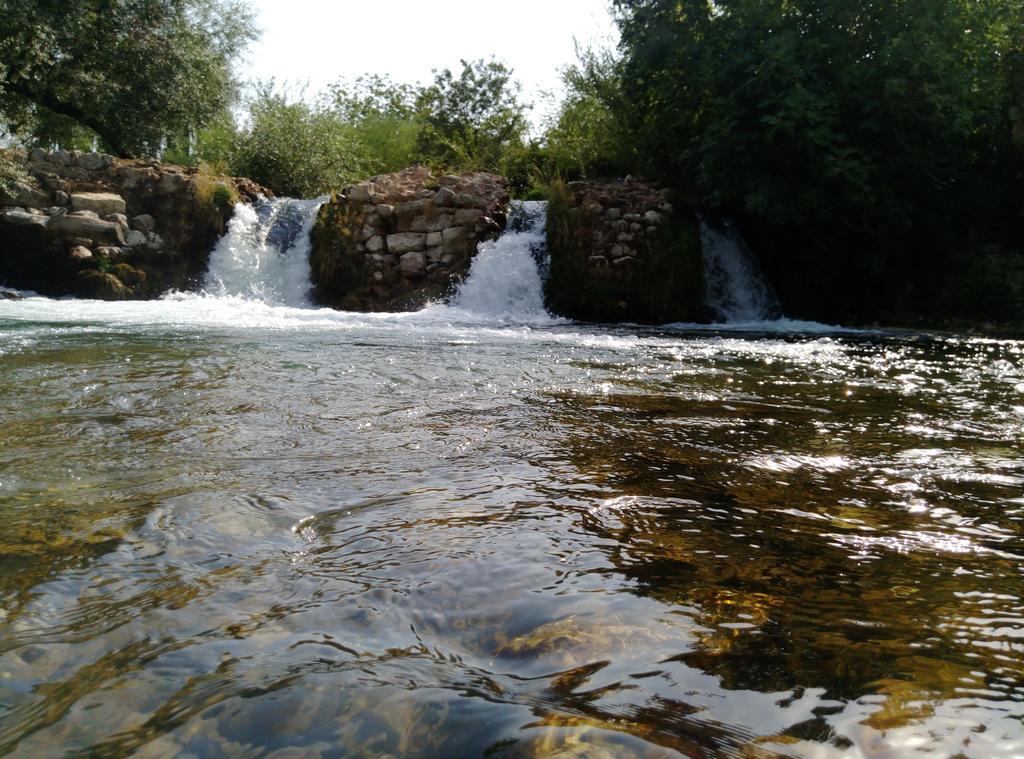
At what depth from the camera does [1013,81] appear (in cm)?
1306

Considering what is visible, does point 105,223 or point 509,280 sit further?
point 105,223

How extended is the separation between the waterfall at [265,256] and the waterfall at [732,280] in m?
7.30

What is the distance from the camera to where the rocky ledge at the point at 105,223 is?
13.2 m

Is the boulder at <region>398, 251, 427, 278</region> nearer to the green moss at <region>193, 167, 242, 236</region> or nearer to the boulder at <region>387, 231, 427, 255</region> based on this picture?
the boulder at <region>387, 231, 427, 255</region>

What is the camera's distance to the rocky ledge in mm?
13195

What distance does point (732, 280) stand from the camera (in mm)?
14000

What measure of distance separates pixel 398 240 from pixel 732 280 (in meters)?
6.12

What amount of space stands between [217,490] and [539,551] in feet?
4.07

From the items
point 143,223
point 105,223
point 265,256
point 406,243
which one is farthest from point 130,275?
point 406,243

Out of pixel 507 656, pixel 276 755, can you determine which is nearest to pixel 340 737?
pixel 276 755

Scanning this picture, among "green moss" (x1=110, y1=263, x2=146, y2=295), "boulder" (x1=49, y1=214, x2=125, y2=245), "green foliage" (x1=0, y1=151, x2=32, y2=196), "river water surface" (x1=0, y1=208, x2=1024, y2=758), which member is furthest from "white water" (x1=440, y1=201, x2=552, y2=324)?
"river water surface" (x1=0, y1=208, x2=1024, y2=758)

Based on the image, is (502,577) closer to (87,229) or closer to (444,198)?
(444,198)

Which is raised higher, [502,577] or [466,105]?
[466,105]

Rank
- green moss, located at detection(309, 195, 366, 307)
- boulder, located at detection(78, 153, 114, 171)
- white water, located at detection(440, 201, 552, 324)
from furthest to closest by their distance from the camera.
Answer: boulder, located at detection(78, 153, 114, 171) < green moss, located at detection(309, 195, 366, 307) < white water, located at detection(440, 201, 552, 324)
